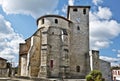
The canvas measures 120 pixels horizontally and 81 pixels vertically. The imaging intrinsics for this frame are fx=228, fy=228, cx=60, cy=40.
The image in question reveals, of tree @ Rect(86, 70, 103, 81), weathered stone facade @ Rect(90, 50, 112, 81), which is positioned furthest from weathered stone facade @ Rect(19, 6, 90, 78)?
tree @ Rect(86, 70, 103, 81)

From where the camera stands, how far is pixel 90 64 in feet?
156

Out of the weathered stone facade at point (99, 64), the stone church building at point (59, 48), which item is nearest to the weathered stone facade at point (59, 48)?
the stone church building at point (59, 48)

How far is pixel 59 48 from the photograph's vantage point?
150 ft

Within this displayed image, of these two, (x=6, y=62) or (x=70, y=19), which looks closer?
(x=70, y=19)

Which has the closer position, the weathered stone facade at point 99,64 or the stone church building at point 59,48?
the stone church building at point 59,48

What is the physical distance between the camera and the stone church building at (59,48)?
44562 mm

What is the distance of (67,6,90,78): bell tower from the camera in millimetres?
48312

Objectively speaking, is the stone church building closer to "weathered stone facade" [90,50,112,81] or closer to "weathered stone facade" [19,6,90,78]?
"weathered stone facade" [19,6,90,78]

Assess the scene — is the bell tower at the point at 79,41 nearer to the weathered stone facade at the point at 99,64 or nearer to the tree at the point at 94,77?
the weathered stone facade at the point at 99,64

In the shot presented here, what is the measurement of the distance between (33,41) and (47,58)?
488 cm

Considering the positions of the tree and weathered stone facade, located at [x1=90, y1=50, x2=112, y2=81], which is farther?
weathered stone facade, located at [x1=90, y1=50, x2=112, y2=81]

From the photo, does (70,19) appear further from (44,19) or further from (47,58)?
(47,58)

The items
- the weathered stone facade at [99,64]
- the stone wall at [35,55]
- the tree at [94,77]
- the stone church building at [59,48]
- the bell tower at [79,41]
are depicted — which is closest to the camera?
the tree at [94,77]

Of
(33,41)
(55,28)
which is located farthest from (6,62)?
(55,28)
